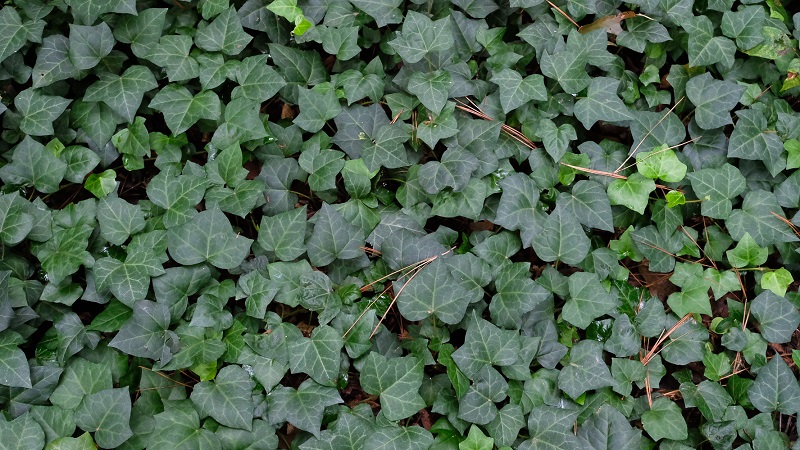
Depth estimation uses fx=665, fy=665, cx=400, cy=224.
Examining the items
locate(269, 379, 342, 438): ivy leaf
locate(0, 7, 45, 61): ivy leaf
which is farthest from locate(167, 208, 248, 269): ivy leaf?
locate(0, 7, 45, 61): ivy leaf

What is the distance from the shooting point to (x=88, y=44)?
8.19ft

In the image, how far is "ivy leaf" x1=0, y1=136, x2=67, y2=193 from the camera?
8.13 ft

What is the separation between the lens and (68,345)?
7.57 ft

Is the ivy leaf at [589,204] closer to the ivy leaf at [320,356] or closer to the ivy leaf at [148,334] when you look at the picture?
the ivy leaf at [320,356]

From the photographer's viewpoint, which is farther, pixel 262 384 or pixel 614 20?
pixel 614 20

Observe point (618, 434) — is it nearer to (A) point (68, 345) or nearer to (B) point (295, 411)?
(B) point (295, 411)

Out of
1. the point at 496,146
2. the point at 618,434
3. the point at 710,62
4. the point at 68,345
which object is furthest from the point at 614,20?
the point at 68,345

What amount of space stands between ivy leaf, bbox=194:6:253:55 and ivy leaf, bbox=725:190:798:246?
2.02m

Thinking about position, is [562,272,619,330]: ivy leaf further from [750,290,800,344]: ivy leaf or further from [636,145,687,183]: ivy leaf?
[750,290,800,344]: ivy leaf

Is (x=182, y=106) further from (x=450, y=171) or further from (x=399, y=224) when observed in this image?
(x=450, y=171)

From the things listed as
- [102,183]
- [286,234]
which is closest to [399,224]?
[286,234]

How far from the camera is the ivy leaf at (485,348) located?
227cm

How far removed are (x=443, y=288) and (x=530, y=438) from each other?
0.59 metres

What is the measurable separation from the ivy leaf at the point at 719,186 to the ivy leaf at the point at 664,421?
74 cm
